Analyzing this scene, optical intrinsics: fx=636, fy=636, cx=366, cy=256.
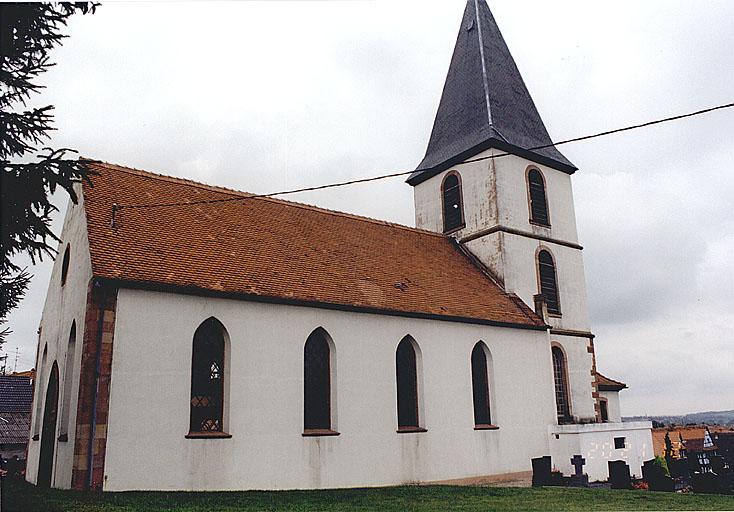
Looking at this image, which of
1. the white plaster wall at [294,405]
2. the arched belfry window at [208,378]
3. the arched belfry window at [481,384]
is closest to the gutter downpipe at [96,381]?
the white plaster wall at [294,405]

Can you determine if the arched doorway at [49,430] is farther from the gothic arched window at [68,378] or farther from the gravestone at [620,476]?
the gravestone at [620,476]

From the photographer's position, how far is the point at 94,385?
42.8 ft

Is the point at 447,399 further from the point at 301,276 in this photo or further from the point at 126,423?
the point at 126,423

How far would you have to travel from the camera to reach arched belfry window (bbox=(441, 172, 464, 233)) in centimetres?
2503

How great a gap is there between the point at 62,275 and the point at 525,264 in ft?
50.2

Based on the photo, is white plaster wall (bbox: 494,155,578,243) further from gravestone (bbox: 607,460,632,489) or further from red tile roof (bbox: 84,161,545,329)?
gravestone (bbox: 607,460,632,489)

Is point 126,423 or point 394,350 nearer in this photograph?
point 126,423

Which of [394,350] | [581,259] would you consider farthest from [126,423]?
[581,259]

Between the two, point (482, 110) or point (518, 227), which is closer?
point (518, 227)

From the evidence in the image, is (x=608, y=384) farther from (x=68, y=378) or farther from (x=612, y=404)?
(x=68, y=378)

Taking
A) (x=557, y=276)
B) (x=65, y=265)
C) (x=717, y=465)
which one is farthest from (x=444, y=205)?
(x=65, y=265)

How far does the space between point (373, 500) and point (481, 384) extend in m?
7.86

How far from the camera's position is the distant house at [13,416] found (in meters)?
31.2

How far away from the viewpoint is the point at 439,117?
2778 centimetres
